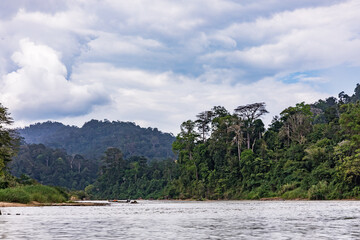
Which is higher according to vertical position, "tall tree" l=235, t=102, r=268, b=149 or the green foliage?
"tall tree" l=235, t=102, r=268, b=149

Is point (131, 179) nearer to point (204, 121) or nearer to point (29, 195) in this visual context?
point (204, 121)

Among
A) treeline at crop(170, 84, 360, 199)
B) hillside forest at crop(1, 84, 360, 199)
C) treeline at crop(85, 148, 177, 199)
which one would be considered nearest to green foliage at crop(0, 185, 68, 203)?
hillside forest at crop(1, 84, 360, 199)

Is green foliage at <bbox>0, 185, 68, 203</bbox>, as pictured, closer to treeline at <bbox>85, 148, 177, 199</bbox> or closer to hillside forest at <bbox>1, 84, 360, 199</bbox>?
hillside forest at <bbox>1, 84, 360, 199</bbox>

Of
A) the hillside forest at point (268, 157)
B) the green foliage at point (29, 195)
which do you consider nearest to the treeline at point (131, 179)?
the hillside forest at point (268, 157)

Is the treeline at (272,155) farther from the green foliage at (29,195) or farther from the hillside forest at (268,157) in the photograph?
the green foliage at (29,195)

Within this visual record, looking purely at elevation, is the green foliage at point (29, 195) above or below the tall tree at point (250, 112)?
below

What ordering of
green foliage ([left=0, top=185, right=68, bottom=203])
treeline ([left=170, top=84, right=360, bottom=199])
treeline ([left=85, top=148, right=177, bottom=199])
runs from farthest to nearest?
treeline ([left=85, top=148, right=177, bottom=199]) → treeline ([left=170, top=84, right=360, bottom=199]) → green foliage ([left=0, top=185, right=68, bottom=203])

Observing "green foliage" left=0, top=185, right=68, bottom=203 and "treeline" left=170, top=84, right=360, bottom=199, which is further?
"treeline" left=170, top=84, right=360, bottom=199

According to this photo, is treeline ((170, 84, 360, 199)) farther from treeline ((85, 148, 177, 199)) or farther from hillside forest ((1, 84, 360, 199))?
treeline ((85, 148, 177, 199))

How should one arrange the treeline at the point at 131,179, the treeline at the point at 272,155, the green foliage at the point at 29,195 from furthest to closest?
the treeline at the point at 131,179, the treeline at the point at 272,155, the green foliage at the point at 29,195

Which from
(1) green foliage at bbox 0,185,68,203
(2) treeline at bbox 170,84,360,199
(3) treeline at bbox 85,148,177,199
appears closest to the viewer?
(1) green foliage at bbox 0,185,68,203

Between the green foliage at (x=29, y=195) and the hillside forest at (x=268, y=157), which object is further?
the hillside forest at (x=268, y=157)

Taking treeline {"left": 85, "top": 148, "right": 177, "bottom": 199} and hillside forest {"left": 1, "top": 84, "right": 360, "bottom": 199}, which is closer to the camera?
hillside forest {"left": 1, "top": 84, "right": 360, "bottom": 199}

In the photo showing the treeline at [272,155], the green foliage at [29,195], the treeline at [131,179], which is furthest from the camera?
the treeline at [131,179]
